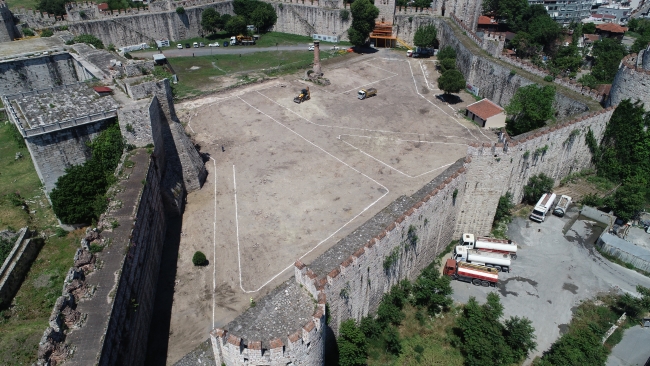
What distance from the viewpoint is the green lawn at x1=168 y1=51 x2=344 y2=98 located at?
164 ft

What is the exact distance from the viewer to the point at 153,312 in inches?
843

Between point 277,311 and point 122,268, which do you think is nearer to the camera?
point 277,311

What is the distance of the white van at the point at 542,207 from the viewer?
2744 cm

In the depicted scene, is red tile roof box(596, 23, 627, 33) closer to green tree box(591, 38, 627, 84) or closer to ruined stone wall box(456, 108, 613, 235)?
green tree box(591, 38, 627, 84)

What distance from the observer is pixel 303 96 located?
45.2m

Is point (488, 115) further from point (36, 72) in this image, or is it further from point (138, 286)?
point (36, 72)

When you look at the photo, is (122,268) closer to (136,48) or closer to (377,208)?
(377,208)

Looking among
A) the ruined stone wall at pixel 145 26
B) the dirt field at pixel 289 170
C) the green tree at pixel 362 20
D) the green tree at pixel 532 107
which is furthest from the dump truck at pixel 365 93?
the ruined stone wall at pixel 145 26

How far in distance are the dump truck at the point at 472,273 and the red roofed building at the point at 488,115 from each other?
815 inches

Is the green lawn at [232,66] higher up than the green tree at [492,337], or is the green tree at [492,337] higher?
the green lawn at [232,66]

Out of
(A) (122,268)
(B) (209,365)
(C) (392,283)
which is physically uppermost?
(A) (122,268)

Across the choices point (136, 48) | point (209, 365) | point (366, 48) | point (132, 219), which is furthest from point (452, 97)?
point (136, 48)

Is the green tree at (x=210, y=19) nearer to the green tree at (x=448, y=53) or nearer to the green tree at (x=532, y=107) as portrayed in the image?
the green tree at (x=448, y=53)

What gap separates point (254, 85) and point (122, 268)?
3549cm
